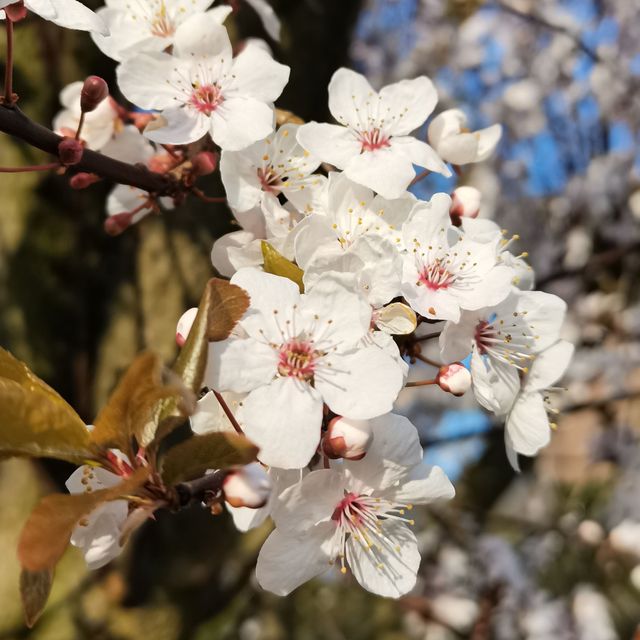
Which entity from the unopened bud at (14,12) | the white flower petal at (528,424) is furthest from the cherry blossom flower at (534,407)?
the unopened bud at (14,12)

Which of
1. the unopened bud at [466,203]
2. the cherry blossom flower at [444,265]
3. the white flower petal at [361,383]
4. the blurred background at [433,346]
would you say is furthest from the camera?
the blurred background at [433,346]

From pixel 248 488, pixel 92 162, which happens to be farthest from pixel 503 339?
pixel 92 162

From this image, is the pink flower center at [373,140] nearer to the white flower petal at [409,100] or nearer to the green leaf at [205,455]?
the white flower petal at [409,100]

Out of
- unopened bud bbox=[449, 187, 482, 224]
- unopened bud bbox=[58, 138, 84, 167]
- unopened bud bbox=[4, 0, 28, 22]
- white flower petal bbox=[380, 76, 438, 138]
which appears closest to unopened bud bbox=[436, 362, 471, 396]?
unopened bud bbox=[449, 187, 482, 224]

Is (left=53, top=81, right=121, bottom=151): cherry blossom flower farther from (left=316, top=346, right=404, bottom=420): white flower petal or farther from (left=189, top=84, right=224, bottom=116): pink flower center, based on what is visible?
(left=316, top=346, right=404, bottom=420): white flower petal

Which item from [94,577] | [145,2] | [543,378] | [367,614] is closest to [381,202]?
[543,378]

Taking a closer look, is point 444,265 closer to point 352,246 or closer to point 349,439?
point 352,246
